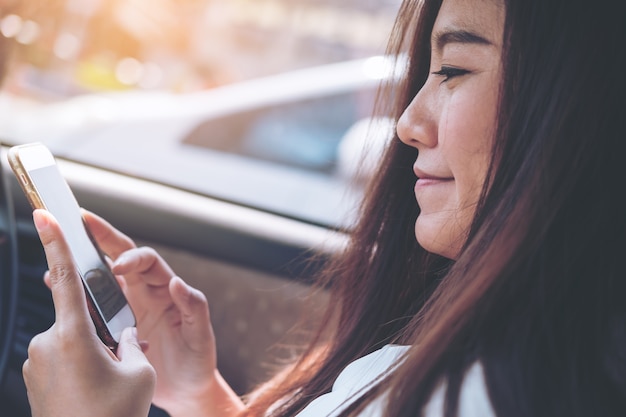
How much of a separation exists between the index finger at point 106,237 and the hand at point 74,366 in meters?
0.35

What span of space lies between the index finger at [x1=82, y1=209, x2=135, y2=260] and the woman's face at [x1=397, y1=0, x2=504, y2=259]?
2.05ft

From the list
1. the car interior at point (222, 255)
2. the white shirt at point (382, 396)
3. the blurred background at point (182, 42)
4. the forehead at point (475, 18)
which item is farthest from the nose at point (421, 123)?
the blurred background at point (182, 42)

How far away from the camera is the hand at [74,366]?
102 centimetres

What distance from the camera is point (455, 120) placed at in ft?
3.35

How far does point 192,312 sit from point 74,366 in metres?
0.40

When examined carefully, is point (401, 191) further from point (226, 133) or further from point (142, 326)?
point (226, 133)

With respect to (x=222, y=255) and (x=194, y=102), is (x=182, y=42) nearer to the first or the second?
(x=194, y=102)

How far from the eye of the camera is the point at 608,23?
914 mm

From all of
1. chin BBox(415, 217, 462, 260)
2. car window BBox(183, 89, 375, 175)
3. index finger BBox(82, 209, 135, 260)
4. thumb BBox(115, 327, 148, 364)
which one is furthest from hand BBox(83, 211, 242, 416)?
car window BBox(183, 89, 375, 175)

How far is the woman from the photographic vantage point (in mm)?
821

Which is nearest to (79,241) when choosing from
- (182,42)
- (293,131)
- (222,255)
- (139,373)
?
(139,373)

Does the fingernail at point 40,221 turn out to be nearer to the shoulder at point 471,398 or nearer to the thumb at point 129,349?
the thumb at point 129,349

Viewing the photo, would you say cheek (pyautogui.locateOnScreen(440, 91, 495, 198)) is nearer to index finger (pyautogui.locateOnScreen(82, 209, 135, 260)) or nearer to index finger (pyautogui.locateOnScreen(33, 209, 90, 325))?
index finger (pyautogui.locateOnScreen(33, 209, 90, 325))

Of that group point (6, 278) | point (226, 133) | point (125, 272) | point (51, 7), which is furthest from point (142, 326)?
point (226, 133)
